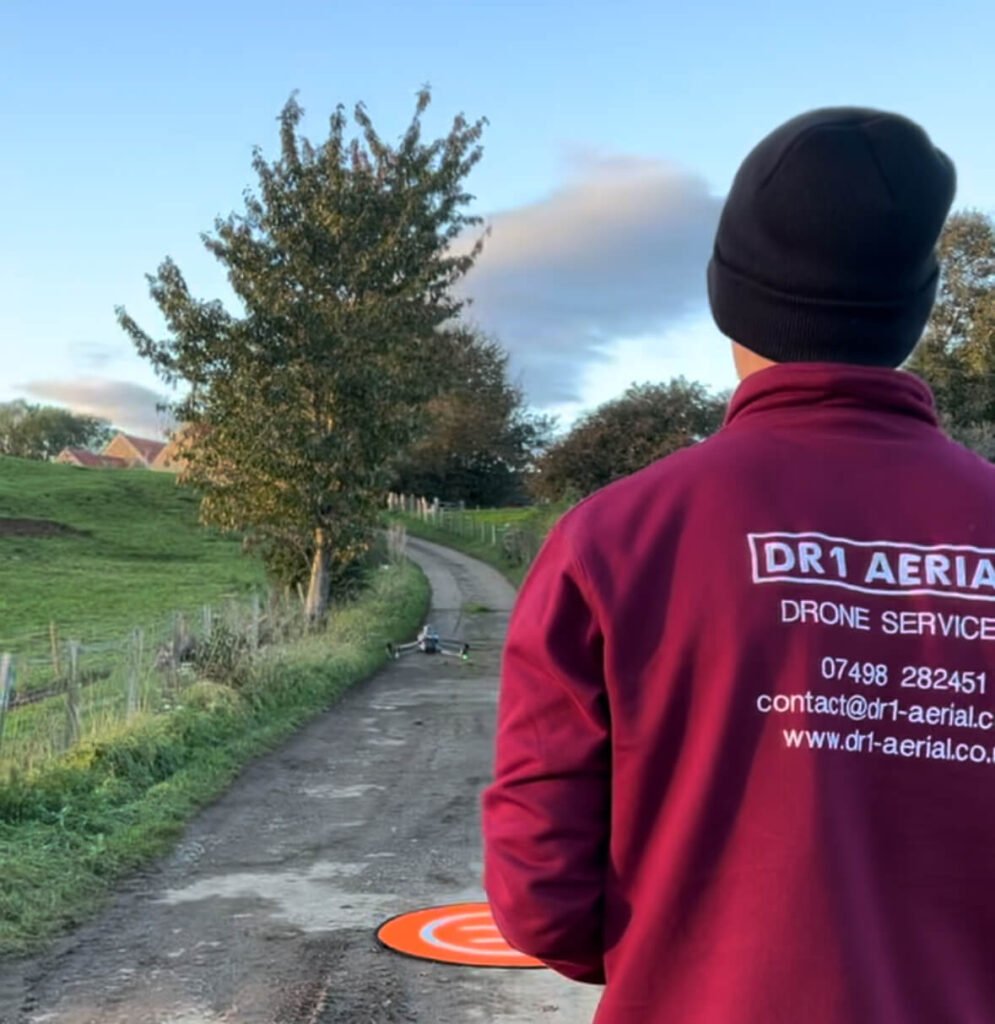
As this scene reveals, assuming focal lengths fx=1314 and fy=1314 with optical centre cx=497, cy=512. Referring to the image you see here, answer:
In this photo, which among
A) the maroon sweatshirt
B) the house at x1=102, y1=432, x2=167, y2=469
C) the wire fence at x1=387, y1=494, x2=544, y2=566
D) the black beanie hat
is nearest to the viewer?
the maroon sweatshirt

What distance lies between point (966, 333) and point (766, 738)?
3204 centimetres

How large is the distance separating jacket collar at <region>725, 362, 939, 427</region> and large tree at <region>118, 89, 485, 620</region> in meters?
17.7

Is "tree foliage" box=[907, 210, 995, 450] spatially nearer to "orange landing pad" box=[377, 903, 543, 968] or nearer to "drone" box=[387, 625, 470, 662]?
"drone" box=[387, 625, 470, 662]

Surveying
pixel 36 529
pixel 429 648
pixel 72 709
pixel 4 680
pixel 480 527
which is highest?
pixel 480 527

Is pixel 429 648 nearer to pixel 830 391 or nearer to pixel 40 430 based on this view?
pixel 830 391

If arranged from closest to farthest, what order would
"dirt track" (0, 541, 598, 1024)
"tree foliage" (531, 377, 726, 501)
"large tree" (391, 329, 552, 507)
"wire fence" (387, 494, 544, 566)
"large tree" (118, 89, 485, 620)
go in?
1. "dirt track" (0, 541, 598, 1024)
2. "large tree" (118, 89, 485, 620)
3. "tree foliage" (531, 377, 726, 501)
4. "wire fence" (387, 494, 544, 566)
5. "large tree" (391, 329, 552, 507)

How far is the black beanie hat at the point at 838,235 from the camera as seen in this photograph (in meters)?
1.68

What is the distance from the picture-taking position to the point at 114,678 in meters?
13.1

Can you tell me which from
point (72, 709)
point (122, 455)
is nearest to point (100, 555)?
point (72, 709)

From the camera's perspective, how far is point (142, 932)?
617 centimetres

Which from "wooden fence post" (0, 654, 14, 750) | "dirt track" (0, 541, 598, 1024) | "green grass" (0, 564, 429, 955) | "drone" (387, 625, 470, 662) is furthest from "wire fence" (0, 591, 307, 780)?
"drone" (387, 625, 470, 662)

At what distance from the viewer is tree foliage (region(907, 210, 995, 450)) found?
30.8 meters

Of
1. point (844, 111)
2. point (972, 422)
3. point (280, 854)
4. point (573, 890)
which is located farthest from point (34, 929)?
point (972, 422)

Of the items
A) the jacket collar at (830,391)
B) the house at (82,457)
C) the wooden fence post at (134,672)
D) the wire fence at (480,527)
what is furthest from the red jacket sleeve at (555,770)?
the house at (82,457)
